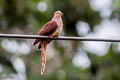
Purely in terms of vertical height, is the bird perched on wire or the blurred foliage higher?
the bird perched on wire

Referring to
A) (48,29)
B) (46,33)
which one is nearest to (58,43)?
(48,29)

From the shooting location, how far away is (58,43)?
65.1 feet

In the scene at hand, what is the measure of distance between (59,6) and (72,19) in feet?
1.81

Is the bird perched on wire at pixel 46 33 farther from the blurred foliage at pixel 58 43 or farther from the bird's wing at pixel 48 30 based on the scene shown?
the blurred foliage at pixel 58 43

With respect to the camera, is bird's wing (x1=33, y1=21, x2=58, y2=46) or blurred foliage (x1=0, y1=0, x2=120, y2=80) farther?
blurred foliage (x1=0, y1=0, x2=120, y2=80)

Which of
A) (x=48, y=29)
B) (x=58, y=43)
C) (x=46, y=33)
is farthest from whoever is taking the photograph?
(x=58, y=43)

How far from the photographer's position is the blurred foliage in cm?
1780

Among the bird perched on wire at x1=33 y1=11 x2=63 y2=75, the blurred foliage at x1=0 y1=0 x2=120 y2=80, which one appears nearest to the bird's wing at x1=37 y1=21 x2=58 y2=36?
the bird perched on wire at x1=33 y1=11 x2=63 y2=75

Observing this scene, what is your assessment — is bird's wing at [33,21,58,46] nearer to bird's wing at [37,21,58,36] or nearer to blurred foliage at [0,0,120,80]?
bird's wing at [37,21,58,36]

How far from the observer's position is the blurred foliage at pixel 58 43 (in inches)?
701

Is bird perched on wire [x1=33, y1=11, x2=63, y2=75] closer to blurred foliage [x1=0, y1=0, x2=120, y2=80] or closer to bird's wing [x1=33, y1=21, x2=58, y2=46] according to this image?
bird's wing [x1=33, y1=21, x2=58, y2=46]

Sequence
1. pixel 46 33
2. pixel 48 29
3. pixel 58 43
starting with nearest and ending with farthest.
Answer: pixel 46 33, pixel 48 29, pixel 58 43

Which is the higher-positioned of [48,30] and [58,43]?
A: [48,30]

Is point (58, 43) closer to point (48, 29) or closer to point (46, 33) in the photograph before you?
point (48, 29)
